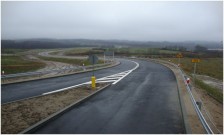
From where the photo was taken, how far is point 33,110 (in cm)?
1057

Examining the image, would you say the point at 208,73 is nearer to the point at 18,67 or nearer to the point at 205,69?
the point at 205,69

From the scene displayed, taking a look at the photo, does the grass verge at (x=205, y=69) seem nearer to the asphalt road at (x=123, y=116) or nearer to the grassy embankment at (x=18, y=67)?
the asphalt road at (x=123, y=116)

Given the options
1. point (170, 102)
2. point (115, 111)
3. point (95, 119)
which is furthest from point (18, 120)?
point (170, 102)

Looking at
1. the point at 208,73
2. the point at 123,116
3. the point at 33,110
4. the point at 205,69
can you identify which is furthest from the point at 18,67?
the point at 123,116

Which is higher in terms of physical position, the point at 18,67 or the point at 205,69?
the point at 205,69

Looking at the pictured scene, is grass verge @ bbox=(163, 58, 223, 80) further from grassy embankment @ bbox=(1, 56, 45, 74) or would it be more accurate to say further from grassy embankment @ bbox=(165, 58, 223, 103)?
grassy embankment @ bbox=(1, 56, 45, 74)

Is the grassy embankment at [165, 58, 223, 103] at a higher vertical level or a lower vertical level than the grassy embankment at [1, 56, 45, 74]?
higher

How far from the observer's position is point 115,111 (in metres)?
10.5

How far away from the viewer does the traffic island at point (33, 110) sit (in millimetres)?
8539

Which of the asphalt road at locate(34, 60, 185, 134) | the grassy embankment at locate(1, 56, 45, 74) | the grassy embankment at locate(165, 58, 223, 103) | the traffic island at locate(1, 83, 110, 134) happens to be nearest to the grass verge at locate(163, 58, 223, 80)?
the grassy embankment at locate(165, 58, 223, 103)

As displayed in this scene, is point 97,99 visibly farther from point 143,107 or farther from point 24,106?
point 24,106

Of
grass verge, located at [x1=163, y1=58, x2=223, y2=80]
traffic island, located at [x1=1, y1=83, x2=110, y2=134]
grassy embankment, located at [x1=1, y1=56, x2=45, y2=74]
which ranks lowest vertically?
grassy embankment, located at [x1=1, y1=56, x2=45, y2=74]

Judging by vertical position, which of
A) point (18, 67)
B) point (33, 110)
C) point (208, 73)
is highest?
point (33, 110)

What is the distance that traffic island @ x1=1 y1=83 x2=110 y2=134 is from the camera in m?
8.54
